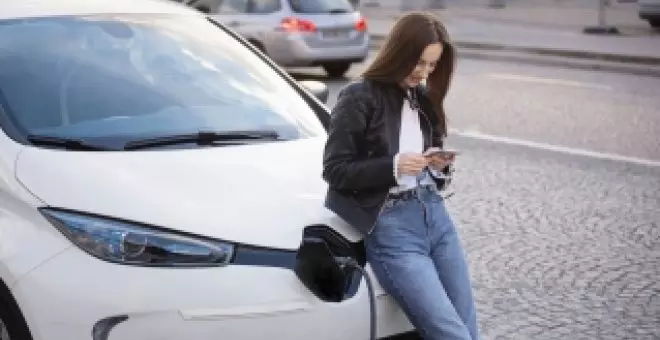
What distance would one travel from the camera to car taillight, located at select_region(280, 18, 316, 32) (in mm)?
14719

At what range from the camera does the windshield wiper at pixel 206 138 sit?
3.97 metres

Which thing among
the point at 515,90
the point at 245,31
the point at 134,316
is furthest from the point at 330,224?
the point at 245,31

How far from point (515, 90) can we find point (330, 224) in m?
10.2

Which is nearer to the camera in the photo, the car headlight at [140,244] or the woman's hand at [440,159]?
the car headlight at [140,244]

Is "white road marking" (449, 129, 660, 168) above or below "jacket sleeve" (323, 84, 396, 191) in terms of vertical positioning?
below

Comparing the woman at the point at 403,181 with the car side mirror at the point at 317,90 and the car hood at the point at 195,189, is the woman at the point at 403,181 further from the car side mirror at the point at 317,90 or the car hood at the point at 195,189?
the car side mirror at the point at 317,90

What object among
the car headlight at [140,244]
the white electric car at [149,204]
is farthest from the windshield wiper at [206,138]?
the car headlight at [140,244]

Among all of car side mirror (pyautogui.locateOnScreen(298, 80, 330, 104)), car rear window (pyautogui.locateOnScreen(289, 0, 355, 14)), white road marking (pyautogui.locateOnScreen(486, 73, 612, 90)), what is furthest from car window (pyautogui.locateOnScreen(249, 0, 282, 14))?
car side mirror (pyautogui.locateOnScreen(298, 80, 330, 104))

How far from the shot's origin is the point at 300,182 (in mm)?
3859

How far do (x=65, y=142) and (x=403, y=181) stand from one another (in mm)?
1217

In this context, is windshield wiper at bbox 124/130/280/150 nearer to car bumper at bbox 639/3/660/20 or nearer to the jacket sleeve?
the jacket sleeve

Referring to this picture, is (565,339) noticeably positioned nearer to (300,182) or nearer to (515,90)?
(300,182)

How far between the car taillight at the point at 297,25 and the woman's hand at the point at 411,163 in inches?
447

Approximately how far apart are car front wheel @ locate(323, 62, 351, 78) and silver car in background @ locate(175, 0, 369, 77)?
0.04 m
